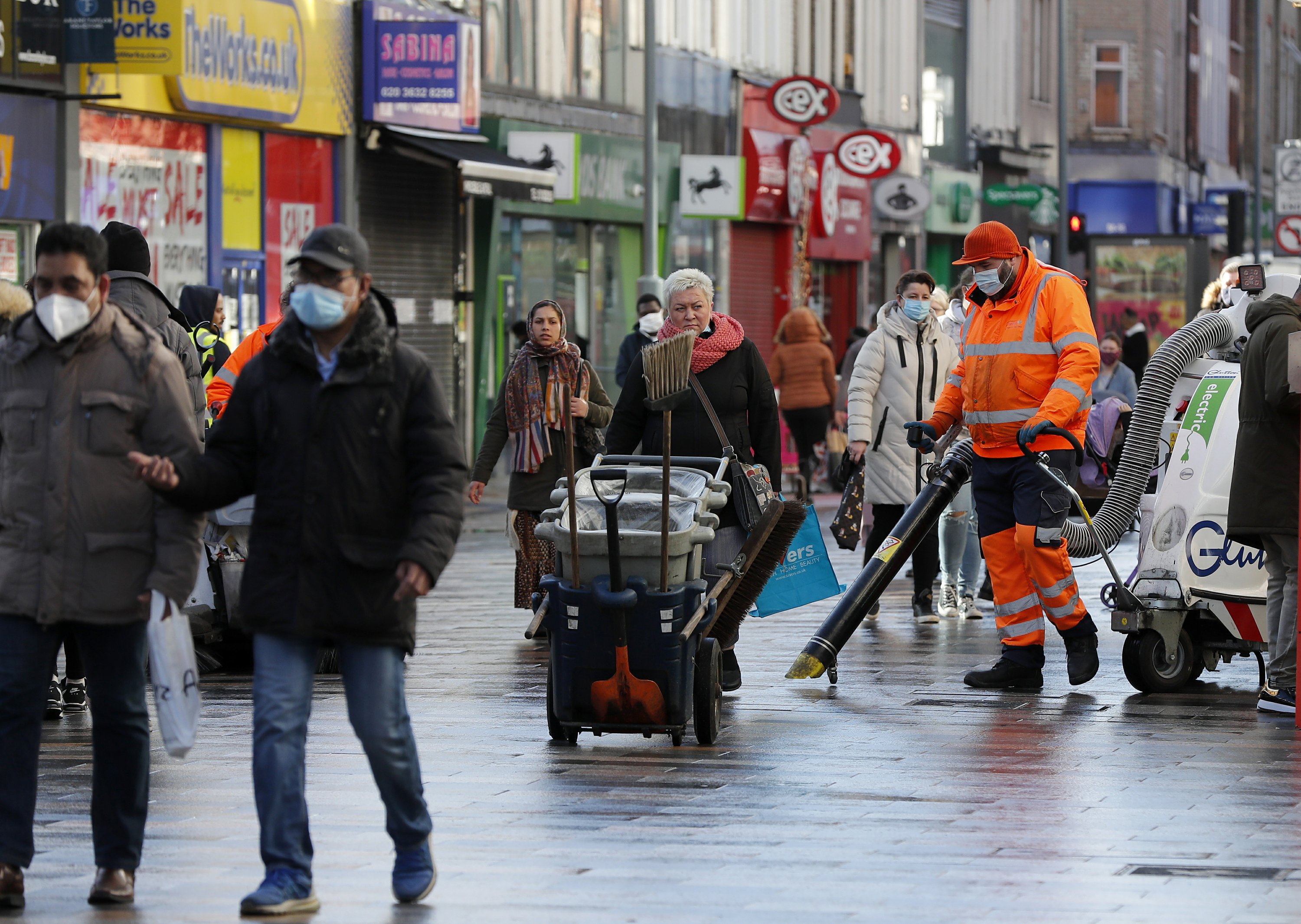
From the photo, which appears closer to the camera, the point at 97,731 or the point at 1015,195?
the point at 97,731

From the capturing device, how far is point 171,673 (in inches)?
260

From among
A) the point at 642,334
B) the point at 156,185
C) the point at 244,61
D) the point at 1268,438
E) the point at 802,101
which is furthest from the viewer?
the point at 802,101

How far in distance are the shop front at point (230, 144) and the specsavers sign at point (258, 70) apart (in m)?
0.02

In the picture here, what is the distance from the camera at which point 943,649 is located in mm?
12789

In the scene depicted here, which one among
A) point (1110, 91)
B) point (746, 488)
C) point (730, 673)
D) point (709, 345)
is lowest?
point (730, 673)

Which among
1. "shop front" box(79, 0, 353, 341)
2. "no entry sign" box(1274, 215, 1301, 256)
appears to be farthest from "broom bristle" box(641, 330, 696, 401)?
"no entry sign" box(1274, 215, 1301, 256)

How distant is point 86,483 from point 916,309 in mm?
8331

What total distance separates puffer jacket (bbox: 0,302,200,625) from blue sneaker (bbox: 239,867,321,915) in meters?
0.80

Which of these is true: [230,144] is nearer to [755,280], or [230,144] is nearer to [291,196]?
[291,196]

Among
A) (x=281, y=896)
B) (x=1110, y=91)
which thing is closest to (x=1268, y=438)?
(x=281, y=896)

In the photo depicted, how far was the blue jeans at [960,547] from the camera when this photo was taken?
14562 mm

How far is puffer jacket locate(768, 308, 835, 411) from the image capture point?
76.1ft

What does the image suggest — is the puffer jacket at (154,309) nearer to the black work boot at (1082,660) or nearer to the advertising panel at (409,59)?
the black work boot at (1082,660)

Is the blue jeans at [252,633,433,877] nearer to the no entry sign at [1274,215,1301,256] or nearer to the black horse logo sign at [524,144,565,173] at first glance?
the black horse logo sign at [524,144,565,173]
